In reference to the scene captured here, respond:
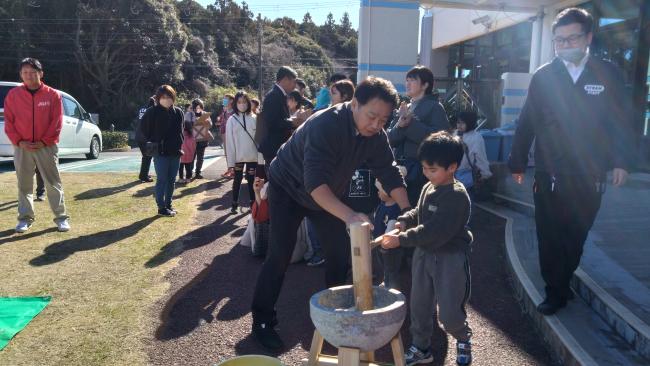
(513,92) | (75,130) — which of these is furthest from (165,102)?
(75,130)

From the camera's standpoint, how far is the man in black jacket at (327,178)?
8.58ft

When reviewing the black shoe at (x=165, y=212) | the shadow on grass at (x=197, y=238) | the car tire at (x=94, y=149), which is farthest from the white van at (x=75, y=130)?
the shadow on grass at (x=197, y=238)

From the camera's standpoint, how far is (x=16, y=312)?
3703 millimetres

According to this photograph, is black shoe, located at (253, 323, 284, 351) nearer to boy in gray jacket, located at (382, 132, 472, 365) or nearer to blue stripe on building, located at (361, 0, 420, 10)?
boy in gray jacket, located at (382, 132, 472, 365)

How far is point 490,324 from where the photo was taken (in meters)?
3.70

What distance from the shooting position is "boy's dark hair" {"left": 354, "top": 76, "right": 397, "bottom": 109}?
2.60 meters

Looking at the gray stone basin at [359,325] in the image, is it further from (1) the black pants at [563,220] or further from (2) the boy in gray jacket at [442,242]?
(1) the black pants at [563,220]

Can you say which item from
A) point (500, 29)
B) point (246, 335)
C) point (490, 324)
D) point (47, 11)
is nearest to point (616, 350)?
point (490, 324)

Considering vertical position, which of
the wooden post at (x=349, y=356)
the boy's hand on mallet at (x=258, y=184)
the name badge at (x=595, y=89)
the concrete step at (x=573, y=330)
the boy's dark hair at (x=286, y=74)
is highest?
the boy's dark hair at (x=286, y=74)

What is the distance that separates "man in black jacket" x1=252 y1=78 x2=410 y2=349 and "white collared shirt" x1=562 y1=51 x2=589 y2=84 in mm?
1385

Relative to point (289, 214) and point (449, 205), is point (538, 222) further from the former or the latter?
point (289, 214)

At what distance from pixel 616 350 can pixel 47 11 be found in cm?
3580

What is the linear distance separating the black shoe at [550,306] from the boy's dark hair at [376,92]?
1.90 meters

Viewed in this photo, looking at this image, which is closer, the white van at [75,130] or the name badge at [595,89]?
the name badge at [595,89]
